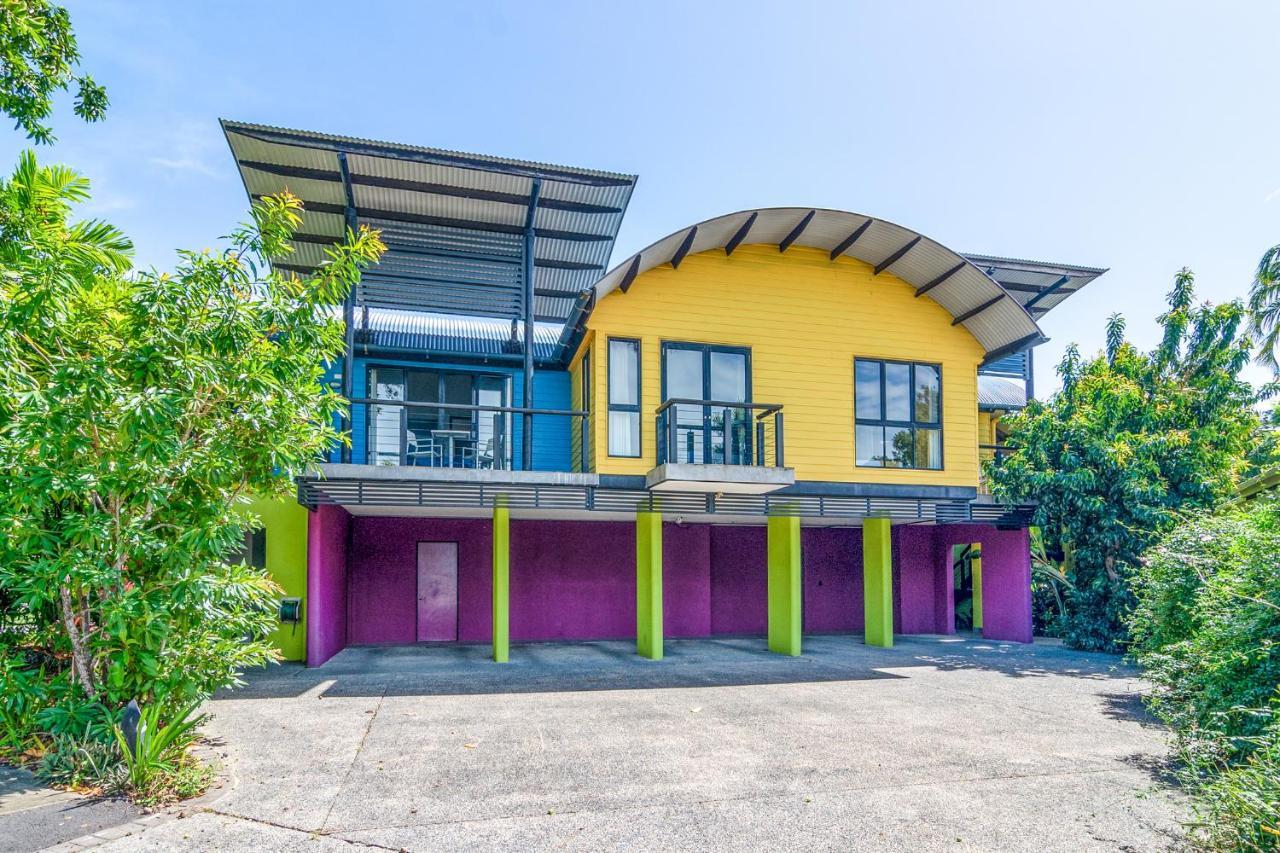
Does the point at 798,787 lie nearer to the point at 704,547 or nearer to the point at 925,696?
the point at 925,696

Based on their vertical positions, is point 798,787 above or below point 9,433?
below

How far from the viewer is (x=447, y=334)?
15.6 meters

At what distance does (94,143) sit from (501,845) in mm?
9070

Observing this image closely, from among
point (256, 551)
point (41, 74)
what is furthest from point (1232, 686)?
point (41, 74)

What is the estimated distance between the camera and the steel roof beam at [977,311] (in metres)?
12.5

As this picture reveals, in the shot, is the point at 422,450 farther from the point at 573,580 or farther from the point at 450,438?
the point at 573,580

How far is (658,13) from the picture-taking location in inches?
409

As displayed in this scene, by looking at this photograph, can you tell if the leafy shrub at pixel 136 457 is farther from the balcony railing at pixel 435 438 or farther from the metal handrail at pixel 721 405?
the balcony railing at pixel 435 438

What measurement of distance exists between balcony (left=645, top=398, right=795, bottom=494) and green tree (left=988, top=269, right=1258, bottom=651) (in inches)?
185

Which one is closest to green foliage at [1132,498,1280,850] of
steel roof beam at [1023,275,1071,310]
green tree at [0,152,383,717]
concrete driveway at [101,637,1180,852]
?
concrete driveway at [101,637,1180,852]

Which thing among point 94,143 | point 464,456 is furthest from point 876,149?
point 94,143

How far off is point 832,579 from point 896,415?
193 inches

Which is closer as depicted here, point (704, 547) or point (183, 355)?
point (183, 355)

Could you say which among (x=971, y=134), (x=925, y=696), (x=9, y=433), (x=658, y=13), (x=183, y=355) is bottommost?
(x=925, y=696)
